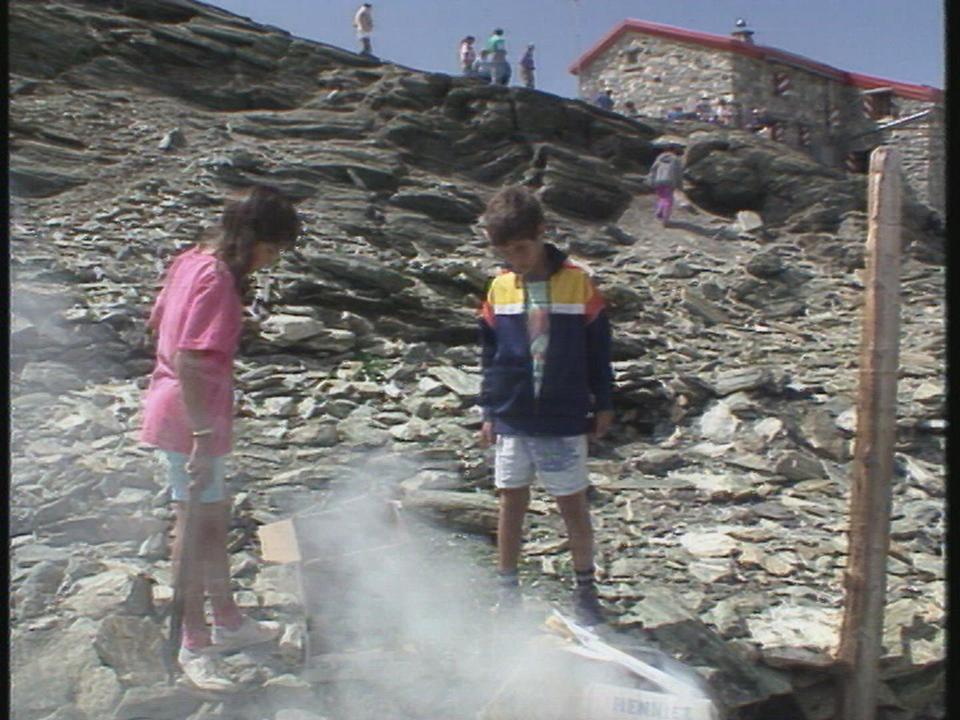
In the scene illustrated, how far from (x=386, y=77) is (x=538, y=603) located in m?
15.7

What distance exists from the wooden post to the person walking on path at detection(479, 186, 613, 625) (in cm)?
88

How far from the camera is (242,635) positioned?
2.90 meters

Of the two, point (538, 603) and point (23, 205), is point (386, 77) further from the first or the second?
point (538, 603)

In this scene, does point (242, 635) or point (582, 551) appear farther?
point (582, 551)

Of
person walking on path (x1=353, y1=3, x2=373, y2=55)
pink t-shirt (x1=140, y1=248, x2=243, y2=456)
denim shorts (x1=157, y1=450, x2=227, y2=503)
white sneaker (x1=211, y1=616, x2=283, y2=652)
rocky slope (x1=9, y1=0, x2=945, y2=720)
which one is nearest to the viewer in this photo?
pink t-shirt (x1=140, y1=248, x2=243, y2=456)

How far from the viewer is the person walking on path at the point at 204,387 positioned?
2.57 metres

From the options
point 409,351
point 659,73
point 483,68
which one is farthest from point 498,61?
point 409,351

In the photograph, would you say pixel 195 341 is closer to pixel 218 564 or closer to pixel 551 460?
pixel 218 564

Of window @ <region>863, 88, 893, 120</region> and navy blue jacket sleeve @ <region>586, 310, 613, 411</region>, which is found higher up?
window @ <region>863, 88, 893, 120</region>

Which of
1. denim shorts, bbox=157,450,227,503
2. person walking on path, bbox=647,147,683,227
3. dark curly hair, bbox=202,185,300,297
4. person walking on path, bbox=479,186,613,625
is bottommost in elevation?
denim shorts, bbox=157,450,227,503

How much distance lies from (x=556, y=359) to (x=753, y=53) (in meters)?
21.6

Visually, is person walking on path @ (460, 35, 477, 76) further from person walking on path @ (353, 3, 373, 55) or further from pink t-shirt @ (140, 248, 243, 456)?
pink t-shirt @ (140, 248, 243, 456)

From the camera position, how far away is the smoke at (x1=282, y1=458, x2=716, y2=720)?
2650 millimetres

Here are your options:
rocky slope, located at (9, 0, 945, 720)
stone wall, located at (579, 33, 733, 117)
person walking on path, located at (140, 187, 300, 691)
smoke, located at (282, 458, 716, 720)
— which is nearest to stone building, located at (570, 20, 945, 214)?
stone wall, located at (579, 33, 733, 117)
